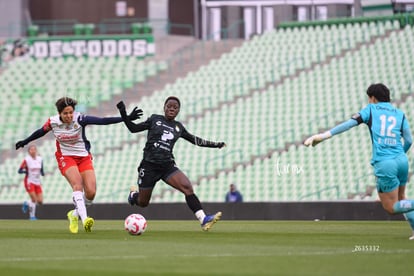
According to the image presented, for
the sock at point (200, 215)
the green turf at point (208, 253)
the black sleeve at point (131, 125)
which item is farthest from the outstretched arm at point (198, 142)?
the green turf at point (208, 253)

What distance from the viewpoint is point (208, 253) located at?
42.2ft

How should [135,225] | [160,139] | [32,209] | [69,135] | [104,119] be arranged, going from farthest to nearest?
[32,209] → [160,139] → [69,135] → [104,119] → [135,225]

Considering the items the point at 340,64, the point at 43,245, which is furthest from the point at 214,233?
the point at 340,64

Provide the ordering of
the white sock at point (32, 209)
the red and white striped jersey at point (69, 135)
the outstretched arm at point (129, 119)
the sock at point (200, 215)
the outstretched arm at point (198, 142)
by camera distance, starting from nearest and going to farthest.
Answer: the outstretched arm at point (129, 119) < the red and white striped jersey at point (69, 135) < the sock at point (200, 215) < the outstretched arm at point (198, 142) < the white sock at point (32, 209)

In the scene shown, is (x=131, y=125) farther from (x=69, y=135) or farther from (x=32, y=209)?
(x=32, y=209)

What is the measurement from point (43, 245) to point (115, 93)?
29.0 meters

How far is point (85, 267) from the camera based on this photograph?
11102 mm

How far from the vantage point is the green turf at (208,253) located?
1077cm

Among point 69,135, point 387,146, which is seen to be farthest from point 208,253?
point 69,135

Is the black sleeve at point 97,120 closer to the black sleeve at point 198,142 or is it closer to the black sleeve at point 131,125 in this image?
the black sleeve at point 131,125

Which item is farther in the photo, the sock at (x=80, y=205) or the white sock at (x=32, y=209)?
the white sock at (x=32, y=209)

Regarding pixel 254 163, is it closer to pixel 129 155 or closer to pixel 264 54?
pixel 129 155

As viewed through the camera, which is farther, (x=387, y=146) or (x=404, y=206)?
(x=387, y=146)

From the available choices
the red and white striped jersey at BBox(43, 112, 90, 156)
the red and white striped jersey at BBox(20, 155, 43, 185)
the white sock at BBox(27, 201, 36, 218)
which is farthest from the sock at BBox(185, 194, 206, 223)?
the red and white striped jersey at BBox(20, 155, 43, 185)
